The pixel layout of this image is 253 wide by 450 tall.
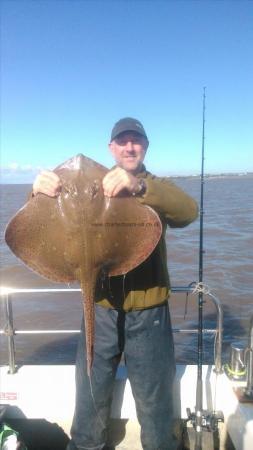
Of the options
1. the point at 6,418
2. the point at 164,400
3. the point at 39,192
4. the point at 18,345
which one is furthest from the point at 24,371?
the point at 18,345

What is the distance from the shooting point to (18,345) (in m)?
9.50

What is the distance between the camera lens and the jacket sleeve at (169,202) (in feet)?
8.48

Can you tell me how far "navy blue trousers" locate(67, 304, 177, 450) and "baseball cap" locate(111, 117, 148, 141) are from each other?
4.61 ft

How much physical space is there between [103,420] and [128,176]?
2141mm

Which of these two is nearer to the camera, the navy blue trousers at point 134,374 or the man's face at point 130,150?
the navy blue trousers at point 134,374

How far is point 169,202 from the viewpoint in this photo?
2688mm

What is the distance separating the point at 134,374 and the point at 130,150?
5.88 feet

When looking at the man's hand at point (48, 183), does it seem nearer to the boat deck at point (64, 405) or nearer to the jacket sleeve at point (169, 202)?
the jacket sleeve at point (169, 202)

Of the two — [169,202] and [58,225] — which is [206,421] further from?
[58,225]

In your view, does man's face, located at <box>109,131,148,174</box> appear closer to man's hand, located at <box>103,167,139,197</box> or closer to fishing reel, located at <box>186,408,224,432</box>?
man's hand, located at <box>103,167,139,197</box>

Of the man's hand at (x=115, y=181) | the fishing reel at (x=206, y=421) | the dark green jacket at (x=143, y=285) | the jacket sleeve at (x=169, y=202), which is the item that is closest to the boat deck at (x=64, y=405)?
the fishing reel at (x=206, y=421)

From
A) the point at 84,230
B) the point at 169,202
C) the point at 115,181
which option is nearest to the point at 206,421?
the point at 169,202

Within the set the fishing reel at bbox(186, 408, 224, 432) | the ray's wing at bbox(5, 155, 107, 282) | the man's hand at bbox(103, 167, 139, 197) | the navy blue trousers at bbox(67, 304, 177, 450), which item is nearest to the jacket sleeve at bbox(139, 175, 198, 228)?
the man's hand at bbox(103, 167, 139, 197)

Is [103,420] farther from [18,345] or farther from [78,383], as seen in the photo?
[18,345]
